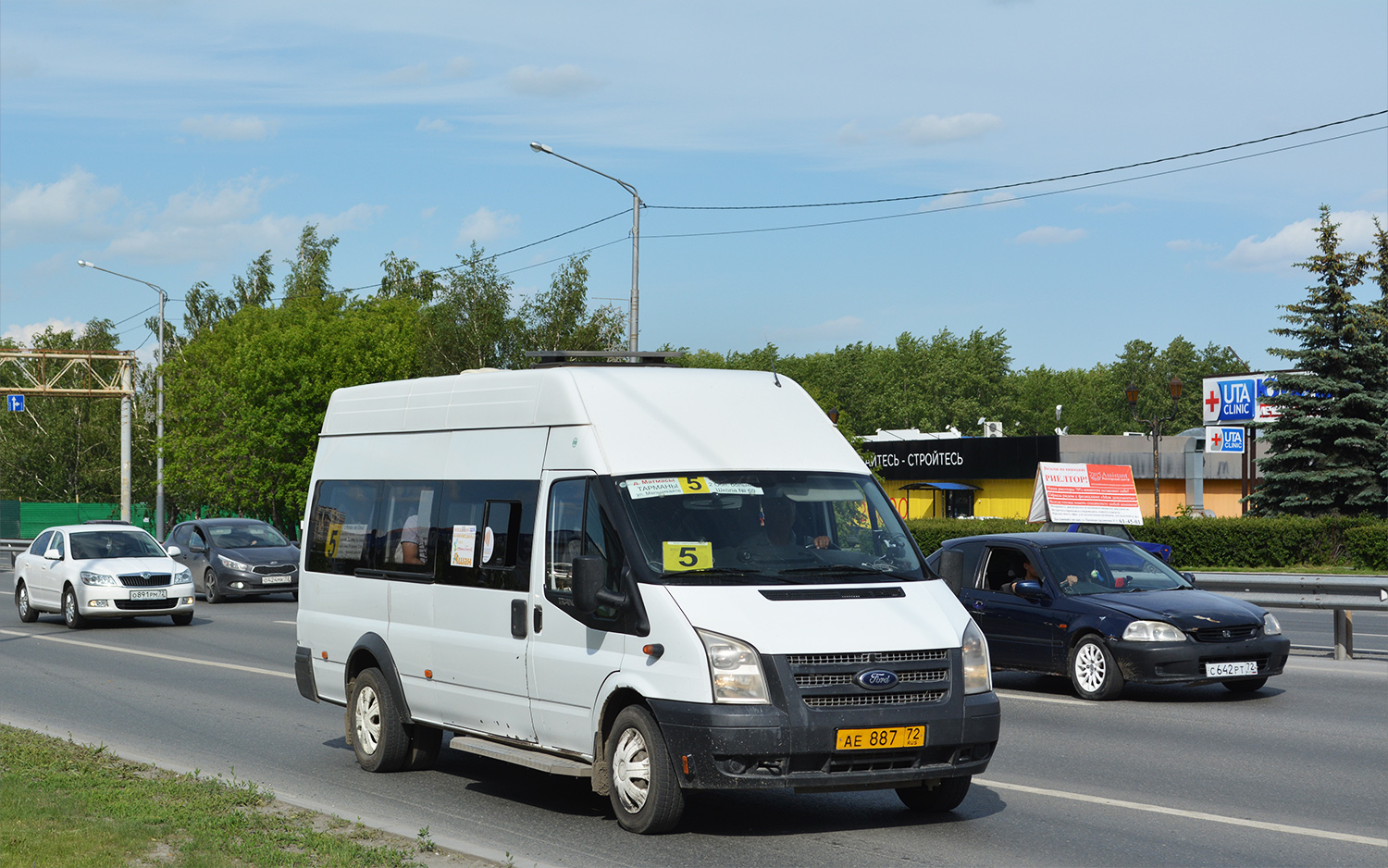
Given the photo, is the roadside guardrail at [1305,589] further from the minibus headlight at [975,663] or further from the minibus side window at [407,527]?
the minibus side window at [407,527]

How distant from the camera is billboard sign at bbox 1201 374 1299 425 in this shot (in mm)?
45219

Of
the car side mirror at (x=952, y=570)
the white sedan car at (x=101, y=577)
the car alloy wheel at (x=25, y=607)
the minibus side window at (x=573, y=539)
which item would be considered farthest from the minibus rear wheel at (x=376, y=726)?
the car alloy wheel at (x=25, y=607)

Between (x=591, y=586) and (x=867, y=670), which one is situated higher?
(x=591, y=586)

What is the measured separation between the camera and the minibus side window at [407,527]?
9289 mm

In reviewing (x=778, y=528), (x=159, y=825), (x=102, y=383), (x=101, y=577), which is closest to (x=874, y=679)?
(x=778, y=528)

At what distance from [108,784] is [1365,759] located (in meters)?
8.18

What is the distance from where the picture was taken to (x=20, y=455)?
84.3 m

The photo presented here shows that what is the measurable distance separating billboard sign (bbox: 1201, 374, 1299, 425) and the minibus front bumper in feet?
133

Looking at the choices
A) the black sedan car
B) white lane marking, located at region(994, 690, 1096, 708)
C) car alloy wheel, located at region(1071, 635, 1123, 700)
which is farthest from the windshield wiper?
car alloy wheel, located at region(1071, 635, 1123, 700)

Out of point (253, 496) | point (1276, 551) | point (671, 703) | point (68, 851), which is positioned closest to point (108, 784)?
point (68, 851)

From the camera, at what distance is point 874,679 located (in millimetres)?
7039

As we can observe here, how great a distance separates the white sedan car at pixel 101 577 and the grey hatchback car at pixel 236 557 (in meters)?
4.11

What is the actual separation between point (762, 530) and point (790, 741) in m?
1.27

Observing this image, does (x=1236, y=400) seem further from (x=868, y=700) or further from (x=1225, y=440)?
(x=868, y=700)
